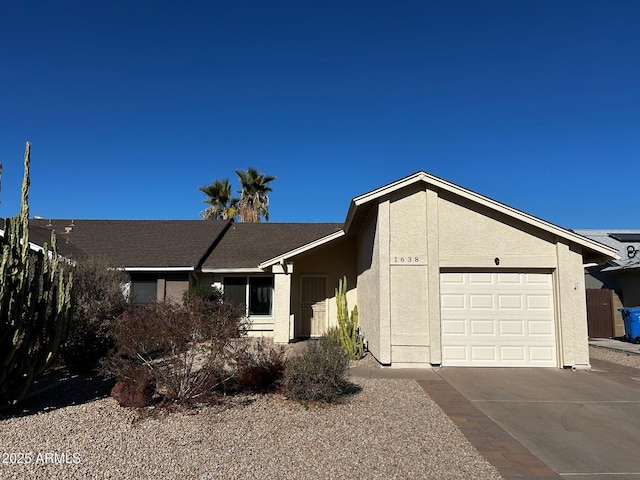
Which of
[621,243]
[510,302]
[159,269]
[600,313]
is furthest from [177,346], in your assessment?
[621,243]

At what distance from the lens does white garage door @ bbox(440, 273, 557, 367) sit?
10.3 metres

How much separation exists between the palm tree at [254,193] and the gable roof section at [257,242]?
862 centimetres

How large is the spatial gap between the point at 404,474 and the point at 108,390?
5922mm

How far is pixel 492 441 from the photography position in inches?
Result: 212

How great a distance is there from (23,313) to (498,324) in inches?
383

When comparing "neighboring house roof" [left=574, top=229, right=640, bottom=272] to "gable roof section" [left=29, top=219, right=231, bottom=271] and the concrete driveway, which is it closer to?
the concrete driveway

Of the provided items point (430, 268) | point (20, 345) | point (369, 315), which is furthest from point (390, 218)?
point (20, 345)

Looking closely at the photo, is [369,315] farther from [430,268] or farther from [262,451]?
[262,451]

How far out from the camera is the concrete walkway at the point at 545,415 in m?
4.73

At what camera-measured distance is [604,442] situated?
5.39m

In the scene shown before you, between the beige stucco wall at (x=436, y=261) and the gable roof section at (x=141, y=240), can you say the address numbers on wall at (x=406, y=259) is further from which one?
the gable roof section at (x=141, y=240)

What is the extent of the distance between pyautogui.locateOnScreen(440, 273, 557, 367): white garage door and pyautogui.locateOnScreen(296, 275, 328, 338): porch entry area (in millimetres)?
6358

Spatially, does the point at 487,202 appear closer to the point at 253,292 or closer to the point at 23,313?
the point at 253,292

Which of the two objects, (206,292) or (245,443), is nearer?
(245,443)
